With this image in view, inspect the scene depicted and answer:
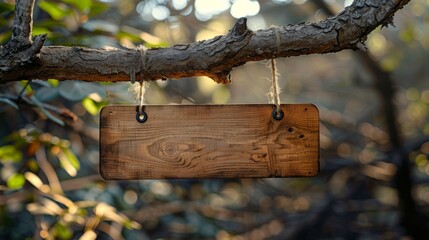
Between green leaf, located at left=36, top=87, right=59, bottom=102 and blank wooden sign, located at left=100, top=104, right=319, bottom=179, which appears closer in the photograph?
blank wooden sign, located at left=100, top=104, right=319, bottom=179

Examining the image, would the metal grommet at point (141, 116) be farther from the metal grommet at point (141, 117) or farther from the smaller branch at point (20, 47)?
the smaller branch at point (20, 47)

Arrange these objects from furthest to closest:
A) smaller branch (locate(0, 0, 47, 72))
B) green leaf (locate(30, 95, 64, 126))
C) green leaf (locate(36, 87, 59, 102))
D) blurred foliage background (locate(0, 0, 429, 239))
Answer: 1. blurred foliage background (locate(0, 0, 429, 239))
2. green leaf (locate(36, 87, 59, 102))
3. green leaf (locate(30, 95, 64, 126))
4. smaller branch (locate(0, 0, 47, 72))

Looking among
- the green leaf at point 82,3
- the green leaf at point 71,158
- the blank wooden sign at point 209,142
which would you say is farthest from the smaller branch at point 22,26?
the green leaf at point 71,158

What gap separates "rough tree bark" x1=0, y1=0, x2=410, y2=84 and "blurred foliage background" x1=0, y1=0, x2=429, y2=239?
450 millimetres

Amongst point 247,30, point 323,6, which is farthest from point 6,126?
point 247,30

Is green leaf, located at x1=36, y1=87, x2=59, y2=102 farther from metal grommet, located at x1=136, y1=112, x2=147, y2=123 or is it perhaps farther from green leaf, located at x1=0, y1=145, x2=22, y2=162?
metal grommet, located at x1=136, y1=112, x2=147, y2=123

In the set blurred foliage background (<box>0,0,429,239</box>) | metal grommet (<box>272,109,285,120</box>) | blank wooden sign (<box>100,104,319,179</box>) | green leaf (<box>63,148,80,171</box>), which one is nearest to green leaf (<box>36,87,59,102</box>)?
blurred foliage background (<box>0,0,429,239</box>)

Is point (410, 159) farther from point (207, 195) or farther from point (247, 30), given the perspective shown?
point (247, 30)

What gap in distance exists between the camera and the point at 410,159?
2.45 meters

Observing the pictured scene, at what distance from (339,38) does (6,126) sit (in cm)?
155

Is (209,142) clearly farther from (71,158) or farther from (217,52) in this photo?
(71,158)

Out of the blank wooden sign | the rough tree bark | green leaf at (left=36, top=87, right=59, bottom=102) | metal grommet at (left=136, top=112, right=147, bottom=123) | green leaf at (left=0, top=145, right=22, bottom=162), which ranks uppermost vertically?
green leaf at (left=36, top=87, right=59, bottom=102)

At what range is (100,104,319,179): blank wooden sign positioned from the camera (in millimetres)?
952

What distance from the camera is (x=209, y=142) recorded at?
0.96 metres
